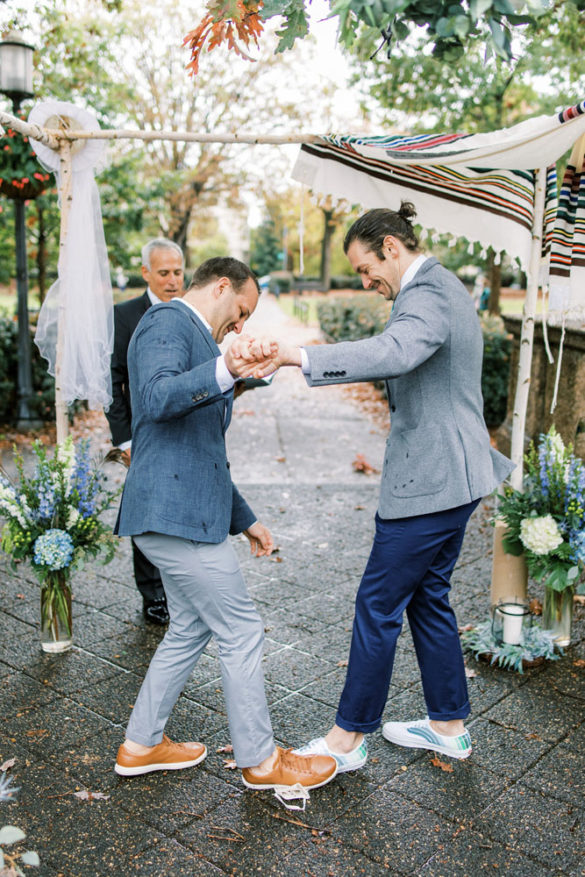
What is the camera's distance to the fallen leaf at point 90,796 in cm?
297

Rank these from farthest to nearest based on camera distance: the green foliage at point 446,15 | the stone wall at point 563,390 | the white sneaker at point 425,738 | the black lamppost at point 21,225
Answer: the black lamppost at point 21,225 < the stone wall at point 563,390 < the white sneaker at point 425,738 < the green foliage at point 446,15

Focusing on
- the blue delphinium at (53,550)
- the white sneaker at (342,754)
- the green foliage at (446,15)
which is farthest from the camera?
the blue delphinium at (53,550)

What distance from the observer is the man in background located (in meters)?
4.46

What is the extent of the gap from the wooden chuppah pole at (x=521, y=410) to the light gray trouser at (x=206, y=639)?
1.74m

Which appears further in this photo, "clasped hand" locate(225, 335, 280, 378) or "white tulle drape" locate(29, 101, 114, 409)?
"white tulle drape" locate(29, 101, 114, 409)

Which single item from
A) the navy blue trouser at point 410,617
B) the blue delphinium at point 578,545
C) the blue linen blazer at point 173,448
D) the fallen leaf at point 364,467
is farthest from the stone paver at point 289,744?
the fallen leaf at point 364,467

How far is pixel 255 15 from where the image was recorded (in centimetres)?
340

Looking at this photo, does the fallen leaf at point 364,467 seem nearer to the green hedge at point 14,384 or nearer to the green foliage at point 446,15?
→ the green hedge at point 14,384

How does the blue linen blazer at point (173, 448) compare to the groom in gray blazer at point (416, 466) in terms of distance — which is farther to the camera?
the groom in gray blazer at point (416, 466)

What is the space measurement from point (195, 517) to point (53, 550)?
1.45 m

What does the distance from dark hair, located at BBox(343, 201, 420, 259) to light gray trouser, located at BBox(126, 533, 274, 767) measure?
1.20 metres

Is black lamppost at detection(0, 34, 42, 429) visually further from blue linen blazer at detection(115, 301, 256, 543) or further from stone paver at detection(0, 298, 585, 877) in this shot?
blue linen blazer at detection(115, 301, 256, 543)

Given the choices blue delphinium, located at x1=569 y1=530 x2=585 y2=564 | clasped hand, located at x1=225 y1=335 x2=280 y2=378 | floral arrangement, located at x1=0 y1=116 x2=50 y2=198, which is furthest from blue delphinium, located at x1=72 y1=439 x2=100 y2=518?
floral arrangement, located at x1=0 y1=116 x2=50 y2=198

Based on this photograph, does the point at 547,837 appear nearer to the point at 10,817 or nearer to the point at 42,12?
the point at 10,817
